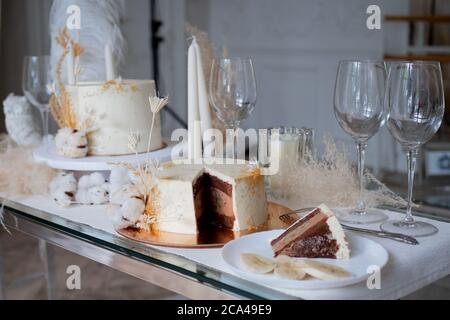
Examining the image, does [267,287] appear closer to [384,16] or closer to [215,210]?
[215,210]

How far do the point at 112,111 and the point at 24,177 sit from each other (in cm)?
24

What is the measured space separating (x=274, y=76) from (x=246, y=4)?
52 centimetres

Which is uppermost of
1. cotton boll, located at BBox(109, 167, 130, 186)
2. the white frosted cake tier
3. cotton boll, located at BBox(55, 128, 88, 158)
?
the white frosted cake tier

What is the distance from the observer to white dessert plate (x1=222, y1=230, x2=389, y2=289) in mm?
764

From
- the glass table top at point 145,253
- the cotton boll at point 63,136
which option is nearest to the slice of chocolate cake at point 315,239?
the glass table top at point 145,253

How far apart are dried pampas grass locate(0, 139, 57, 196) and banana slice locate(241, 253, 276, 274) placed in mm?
617

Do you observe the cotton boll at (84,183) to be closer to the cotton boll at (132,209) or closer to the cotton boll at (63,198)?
the cotton boll at (63,198)

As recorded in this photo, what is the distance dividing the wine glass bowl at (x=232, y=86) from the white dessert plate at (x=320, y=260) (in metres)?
0.35

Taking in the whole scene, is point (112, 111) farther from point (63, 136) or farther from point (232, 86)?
point (232, 86)

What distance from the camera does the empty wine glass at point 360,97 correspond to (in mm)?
976

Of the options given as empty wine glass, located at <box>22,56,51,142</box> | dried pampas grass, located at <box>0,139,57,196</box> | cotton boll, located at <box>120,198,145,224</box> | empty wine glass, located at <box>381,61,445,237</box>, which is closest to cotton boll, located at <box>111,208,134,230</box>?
cotton boll, located at <box>120,198,145,224</box>

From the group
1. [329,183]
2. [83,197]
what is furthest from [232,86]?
[83,197]

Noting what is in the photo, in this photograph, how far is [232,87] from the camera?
3.92ft

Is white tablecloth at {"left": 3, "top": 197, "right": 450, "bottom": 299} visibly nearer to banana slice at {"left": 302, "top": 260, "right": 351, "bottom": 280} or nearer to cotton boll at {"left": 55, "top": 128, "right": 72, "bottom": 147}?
banana slice at {"left": 302, "top": 260, "right": 351, "bottom": 280}
